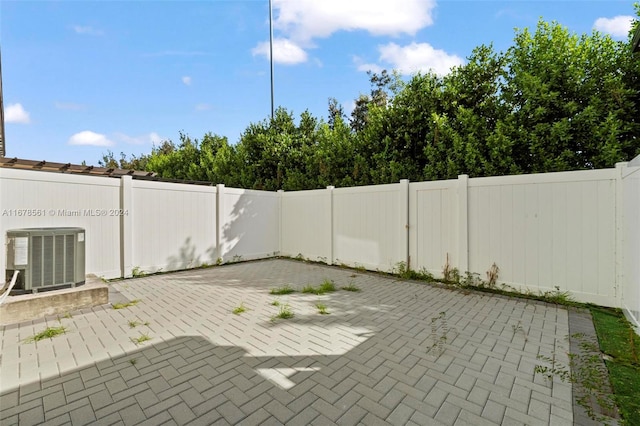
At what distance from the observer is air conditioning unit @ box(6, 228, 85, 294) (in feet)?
12.9

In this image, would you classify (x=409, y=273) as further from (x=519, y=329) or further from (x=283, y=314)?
(x=283, y=314)

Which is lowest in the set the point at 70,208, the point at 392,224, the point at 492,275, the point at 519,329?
the point at 519,329

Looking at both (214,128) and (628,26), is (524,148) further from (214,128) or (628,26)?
(214,128)

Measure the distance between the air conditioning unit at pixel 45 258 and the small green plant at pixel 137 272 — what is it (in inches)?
75.1

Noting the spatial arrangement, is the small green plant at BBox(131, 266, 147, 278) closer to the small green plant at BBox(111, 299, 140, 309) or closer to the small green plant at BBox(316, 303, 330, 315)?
the small green plant at BBox(111, 299, 140, 309)

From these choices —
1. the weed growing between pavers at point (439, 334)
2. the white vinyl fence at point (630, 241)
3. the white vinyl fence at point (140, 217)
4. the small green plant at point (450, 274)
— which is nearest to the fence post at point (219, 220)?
the white vinyl fence at point (140, 217)

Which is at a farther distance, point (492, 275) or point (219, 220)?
point (219, 220)

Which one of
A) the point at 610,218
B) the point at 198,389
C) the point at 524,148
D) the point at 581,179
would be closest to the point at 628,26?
the point at 524,148

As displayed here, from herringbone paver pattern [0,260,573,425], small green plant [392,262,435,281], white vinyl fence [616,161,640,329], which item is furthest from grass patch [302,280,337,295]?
white vinyl fence [616,161,640,329]

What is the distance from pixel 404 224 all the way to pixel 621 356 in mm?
4078

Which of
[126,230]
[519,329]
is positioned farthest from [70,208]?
[519,329]

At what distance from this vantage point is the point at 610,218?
14.2ft

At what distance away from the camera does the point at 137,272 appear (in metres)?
6.41

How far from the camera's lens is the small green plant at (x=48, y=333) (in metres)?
3.21
